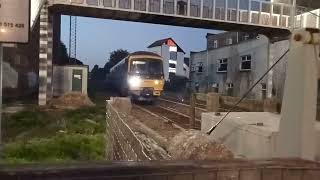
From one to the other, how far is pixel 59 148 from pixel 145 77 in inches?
440

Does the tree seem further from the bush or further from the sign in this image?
the sign

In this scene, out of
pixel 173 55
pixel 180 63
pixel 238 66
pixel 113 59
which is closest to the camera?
pixel 173 55

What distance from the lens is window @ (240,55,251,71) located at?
3073 centimetres

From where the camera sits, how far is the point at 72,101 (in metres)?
23.6

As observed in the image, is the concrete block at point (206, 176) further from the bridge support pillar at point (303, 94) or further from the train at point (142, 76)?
the train at point (142, 76)

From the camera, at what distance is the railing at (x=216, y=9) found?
78.3 ft

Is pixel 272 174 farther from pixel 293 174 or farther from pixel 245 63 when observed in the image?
pixel 245 63

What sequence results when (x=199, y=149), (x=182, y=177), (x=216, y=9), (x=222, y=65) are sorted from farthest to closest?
(x=222, y=65) < (x=216, y=9) < (x=199, y=149) < (x=182, y=177)

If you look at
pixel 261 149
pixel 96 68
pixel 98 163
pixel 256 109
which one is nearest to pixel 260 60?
pixel 96 68

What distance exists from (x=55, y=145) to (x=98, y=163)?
34.1ft

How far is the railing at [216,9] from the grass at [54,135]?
20.2 feet

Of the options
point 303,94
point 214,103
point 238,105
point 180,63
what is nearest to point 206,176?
point 303,94

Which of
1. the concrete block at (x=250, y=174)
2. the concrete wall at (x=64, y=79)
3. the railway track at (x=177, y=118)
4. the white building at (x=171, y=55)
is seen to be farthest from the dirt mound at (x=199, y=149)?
the concrete wall at (x=64, y=79)

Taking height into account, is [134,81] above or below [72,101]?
above
